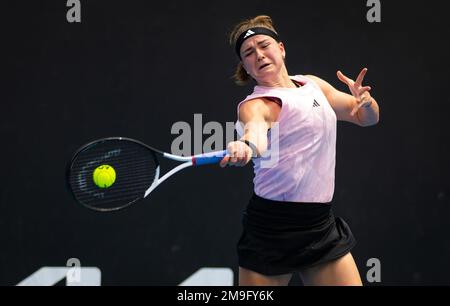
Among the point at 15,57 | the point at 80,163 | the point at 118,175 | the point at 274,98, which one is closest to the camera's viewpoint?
the point at 274,98

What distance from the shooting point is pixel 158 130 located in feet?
12.4

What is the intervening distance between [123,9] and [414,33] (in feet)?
5.23

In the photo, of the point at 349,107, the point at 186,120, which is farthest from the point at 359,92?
the point at 186,120

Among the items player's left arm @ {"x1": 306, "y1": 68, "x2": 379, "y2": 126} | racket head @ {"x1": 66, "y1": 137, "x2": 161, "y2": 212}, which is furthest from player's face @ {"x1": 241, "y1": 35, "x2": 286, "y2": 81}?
racket head @ {"x1": 66, "y1": 137, "x2": 161, "y2": 212}


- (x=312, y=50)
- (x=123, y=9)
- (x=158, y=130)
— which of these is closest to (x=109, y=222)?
(x=158, y=130)

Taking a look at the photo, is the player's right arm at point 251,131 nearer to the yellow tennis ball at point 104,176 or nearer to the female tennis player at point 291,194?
the female tennis player at point 291,194

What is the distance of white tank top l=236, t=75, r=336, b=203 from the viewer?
2.57 metres

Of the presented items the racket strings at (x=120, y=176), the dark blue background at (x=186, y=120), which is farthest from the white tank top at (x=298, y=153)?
the dark blue background at (x=186, y=120)

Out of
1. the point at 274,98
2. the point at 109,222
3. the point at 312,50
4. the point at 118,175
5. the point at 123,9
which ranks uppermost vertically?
the point at 123,9

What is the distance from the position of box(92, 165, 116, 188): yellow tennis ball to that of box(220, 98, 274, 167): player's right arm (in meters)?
0.58

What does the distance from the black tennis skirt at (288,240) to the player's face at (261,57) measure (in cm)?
49

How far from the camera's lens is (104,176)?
273 cm

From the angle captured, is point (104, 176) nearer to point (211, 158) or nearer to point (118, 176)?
point (118, 176)

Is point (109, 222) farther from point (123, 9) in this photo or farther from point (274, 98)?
point (274, 98)
